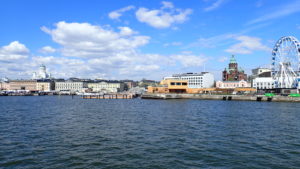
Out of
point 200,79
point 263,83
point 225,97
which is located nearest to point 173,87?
point 225,97

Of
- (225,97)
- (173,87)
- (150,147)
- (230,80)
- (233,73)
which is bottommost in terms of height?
(150,147)

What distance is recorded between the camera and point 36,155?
55.3 ft

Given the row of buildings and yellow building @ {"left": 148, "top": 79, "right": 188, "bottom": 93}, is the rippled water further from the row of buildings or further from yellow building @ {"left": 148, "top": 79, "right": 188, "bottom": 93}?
the row of buildings

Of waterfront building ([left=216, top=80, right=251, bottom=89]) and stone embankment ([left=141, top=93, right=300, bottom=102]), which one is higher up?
waterfront building ([left=216, top=80, right=251, bottom=89])

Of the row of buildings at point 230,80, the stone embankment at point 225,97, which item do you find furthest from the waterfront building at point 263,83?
the stone embankment at point 225,97

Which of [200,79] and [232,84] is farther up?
[200,79]

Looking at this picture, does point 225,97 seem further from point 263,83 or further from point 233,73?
point 233,73

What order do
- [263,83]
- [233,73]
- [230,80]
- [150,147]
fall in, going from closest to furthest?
[150,147] → [263,83] → [230,80] → [233,73]

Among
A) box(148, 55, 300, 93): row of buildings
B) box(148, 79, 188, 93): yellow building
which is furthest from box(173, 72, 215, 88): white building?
box(148, 79, 188, 93): yellow building

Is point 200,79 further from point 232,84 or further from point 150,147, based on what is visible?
point 150,147

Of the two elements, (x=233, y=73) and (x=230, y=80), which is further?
(x=233, y=73)

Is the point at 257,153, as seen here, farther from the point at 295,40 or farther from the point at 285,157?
the point at 295,40

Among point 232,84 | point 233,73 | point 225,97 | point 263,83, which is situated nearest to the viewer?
point 225,97

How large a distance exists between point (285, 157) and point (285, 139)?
6.33m
